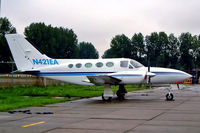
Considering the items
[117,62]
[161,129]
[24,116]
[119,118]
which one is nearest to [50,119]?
[24,116]

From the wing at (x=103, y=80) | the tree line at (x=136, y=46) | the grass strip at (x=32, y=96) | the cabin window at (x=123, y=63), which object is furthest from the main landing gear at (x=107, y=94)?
the tree line at (x=136, y=46)

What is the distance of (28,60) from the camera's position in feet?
72.5

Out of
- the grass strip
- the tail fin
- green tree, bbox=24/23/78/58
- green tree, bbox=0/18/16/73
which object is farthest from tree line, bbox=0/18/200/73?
the tail fin

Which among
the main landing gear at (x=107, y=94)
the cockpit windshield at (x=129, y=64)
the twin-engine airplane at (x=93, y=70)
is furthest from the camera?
the cockpit windshield at (x=129, y=64)

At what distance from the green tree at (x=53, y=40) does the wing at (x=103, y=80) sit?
70009mm

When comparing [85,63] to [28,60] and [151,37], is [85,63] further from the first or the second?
[151,37]

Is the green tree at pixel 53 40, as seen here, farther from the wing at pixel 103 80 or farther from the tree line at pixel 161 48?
the wing at pixel 103 80

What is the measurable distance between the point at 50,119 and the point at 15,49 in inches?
468

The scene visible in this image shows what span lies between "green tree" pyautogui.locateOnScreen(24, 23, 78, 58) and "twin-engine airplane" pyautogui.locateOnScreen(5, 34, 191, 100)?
6628 centimetres

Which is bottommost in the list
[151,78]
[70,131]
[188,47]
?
[70,131]

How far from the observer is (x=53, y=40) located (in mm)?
92750

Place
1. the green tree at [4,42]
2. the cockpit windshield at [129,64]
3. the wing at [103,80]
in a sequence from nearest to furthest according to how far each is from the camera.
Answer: the wing at [103,80] < the cockpit windshield at [129,64] < the green tree at [4,42]

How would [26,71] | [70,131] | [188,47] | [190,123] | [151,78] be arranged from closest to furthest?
[70,131], [190,123], [151,78], [26,71], [188,47]

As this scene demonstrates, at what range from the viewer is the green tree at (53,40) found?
297ft
